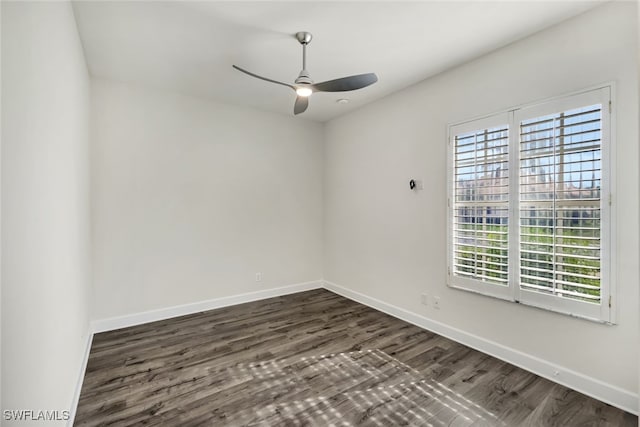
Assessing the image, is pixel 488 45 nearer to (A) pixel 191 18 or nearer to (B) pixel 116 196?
(A) pixel 191 18

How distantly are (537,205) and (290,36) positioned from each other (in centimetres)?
248

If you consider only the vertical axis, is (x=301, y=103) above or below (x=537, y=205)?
above

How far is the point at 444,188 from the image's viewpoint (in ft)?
10.4

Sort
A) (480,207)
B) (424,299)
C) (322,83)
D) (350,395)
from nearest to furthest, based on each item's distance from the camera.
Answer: (350,395)
(322,83)
(480,207)
(424,299)

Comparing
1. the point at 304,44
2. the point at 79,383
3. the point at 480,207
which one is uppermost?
the point at 304,44

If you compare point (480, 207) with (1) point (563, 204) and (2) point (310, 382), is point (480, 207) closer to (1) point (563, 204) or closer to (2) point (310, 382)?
(1) point (563, 204)

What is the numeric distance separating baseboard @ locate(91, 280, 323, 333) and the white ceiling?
8.97 ft

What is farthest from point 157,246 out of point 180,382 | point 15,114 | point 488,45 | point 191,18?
point 488,45

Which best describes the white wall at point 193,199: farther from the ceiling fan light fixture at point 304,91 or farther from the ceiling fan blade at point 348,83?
the ceiling fan blade at point 348,83

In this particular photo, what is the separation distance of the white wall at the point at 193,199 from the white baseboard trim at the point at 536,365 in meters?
2.06

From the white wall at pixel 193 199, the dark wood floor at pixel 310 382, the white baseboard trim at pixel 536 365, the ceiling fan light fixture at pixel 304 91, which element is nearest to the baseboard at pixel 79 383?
the dark wood floor at pixel 310 382

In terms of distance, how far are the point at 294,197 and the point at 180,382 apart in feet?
9.81

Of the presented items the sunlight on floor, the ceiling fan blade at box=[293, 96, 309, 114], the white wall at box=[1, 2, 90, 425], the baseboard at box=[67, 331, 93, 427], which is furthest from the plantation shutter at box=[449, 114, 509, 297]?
the baseboard at box=[67, 331, 93, 427]

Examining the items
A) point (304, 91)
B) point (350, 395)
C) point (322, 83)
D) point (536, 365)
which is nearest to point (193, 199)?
point (304, 91)
